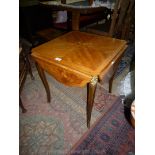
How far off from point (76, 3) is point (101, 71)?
5.28 feet

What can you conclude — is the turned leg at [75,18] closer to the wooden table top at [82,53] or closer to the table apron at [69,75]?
the wooden table top at [82,53]

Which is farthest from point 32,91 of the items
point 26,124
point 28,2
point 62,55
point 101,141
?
point 28,2

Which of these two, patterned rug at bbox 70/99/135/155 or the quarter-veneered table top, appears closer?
the quarter-veneered table top

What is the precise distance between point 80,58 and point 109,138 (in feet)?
2.33

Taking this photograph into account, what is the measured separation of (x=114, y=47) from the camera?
117 cm

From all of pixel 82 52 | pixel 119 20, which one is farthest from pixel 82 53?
pixel 119 20

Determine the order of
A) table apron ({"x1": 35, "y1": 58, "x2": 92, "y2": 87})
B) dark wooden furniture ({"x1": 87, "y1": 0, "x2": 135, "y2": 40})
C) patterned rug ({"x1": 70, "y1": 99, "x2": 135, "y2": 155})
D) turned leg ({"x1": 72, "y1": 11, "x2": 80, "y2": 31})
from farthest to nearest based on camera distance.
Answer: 1. turned leg ({"x1": 72, "y1": 11, "x2": 80, "y2": 31})
2. dark wooden furniture ({"x1": 87, "y1": 0, "x2": 135, "y2": 40})
3. patterned rug ({"x1": 70, "y1": 99, "x2": 135, "y2": 155})
4. table apron ({"x1": 35, "y1": 58, "x2": 92, "y2": 87})

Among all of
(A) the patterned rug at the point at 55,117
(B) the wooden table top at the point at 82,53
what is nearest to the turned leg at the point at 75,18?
(B) the wooden table top at the point at 82,53

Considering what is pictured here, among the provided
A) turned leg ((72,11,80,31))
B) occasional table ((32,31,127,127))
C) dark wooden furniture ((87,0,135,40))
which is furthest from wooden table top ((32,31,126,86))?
turned leg ((72,11,80,31))

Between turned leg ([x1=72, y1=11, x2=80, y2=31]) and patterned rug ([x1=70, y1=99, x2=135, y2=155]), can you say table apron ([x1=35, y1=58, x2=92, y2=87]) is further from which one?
turned leg ([x1=72, y1=11, x2=80, y2=31])

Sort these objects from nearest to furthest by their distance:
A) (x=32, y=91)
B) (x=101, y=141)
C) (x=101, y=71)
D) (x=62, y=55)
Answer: (x=101, y=71), (x=62, y=55), (x=101, y=141), (x=32, y=91)

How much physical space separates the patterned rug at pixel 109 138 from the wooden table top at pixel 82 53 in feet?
1.98

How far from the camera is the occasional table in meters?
0.97
